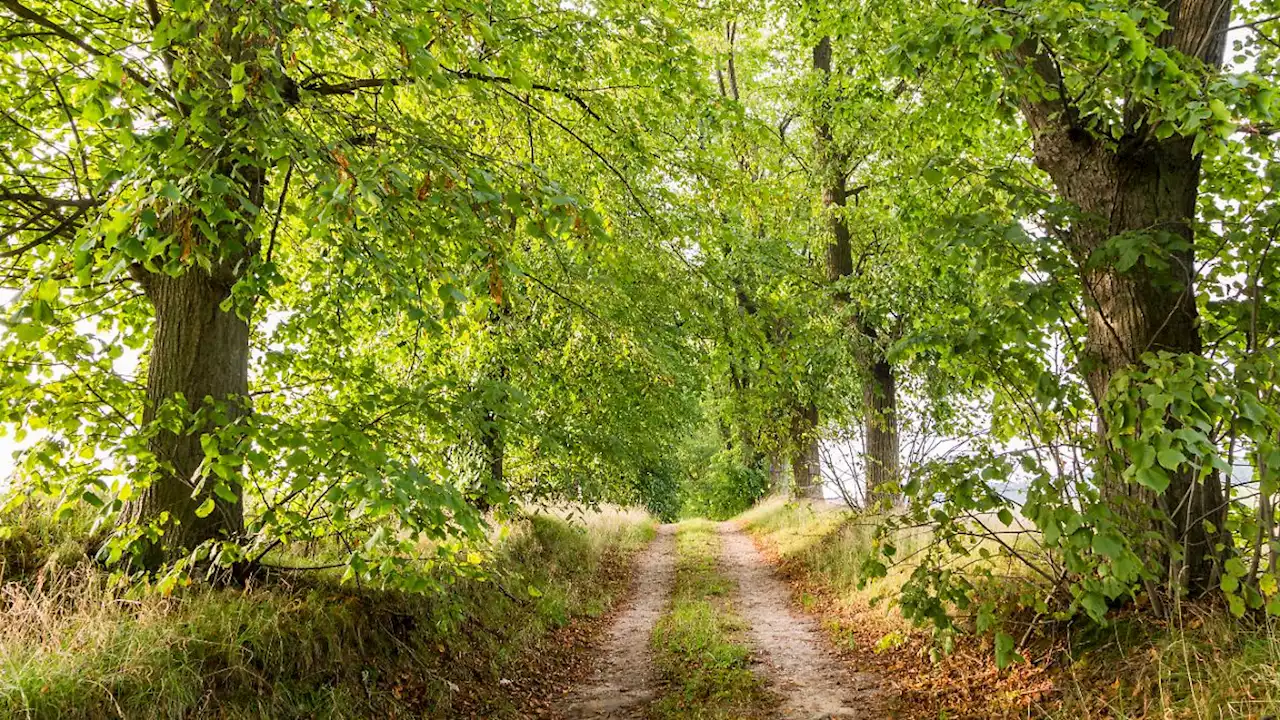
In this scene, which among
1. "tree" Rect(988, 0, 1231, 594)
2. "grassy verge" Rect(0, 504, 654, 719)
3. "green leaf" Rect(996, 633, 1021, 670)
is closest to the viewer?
"grassy verge" Rect(0, 504, 654, 719)

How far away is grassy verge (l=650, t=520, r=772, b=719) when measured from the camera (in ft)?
21.2

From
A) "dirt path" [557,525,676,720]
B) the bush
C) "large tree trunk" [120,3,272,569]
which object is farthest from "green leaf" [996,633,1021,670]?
the bush

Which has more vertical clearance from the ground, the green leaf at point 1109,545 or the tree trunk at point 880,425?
the tree trunk at point 880,425

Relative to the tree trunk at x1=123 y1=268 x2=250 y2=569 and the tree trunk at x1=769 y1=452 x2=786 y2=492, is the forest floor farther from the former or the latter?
the tree trunk at x1=769 y1=452 x2=786 y2=492

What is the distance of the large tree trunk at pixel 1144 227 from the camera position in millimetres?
4848

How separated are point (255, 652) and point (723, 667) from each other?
4.55 m

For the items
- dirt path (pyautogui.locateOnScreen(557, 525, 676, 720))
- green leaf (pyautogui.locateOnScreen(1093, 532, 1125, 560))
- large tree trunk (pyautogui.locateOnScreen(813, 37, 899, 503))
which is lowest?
dirt path (pyautogui.locateOnScreen(557, 525, 676, 720))

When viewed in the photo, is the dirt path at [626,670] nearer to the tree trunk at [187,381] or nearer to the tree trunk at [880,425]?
the tree trunk at [187,381]

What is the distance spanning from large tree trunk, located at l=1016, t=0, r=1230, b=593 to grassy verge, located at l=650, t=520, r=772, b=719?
357cm

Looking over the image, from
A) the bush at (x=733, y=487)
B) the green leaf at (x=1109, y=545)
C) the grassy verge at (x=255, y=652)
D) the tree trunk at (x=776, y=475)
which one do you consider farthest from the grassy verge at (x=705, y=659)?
the bush at (x=733, y=487)

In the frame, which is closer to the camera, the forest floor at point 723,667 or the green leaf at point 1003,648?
the green leaf at point 1003,648

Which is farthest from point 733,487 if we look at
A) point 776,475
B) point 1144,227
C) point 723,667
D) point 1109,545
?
point 1109,545

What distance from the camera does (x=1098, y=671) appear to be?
195 inches

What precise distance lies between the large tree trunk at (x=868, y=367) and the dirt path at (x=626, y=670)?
409 centimetres
